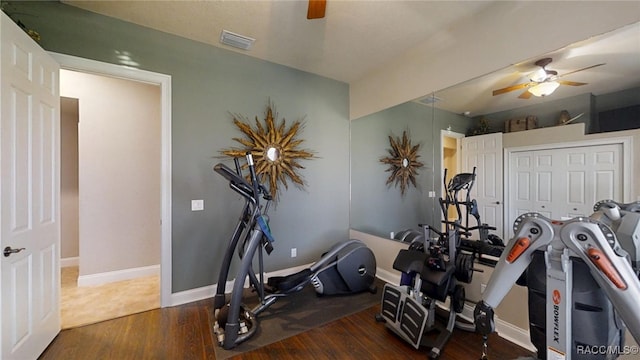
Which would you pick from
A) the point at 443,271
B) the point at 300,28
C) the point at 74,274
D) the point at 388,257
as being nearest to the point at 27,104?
the point at 300,28

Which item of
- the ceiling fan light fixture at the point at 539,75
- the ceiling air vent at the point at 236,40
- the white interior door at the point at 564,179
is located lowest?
the white interior door at the point at 564,179

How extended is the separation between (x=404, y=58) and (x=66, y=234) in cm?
554

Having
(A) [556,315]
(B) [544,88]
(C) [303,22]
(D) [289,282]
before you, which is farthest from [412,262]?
(C) [303,22]

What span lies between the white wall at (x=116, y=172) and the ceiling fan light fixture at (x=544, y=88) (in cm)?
421

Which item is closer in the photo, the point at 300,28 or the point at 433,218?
the point at 300,28

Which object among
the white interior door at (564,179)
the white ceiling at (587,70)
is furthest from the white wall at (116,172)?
the white interior door at (564,179)

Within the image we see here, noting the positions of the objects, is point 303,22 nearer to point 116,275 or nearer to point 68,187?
point 116,275

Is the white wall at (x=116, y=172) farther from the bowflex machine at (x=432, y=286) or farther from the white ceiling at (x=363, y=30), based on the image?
the bowflex machine at (x=432, y=286)

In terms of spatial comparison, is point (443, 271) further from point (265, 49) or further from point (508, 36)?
point (265, 49)

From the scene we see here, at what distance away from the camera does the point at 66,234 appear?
3818 millimetres

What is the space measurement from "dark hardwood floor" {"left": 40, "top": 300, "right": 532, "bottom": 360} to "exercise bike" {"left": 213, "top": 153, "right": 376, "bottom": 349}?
0.21m

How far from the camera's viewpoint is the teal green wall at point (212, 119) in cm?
236

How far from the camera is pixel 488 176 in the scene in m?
2.45

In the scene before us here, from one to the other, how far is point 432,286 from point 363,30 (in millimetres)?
2574
